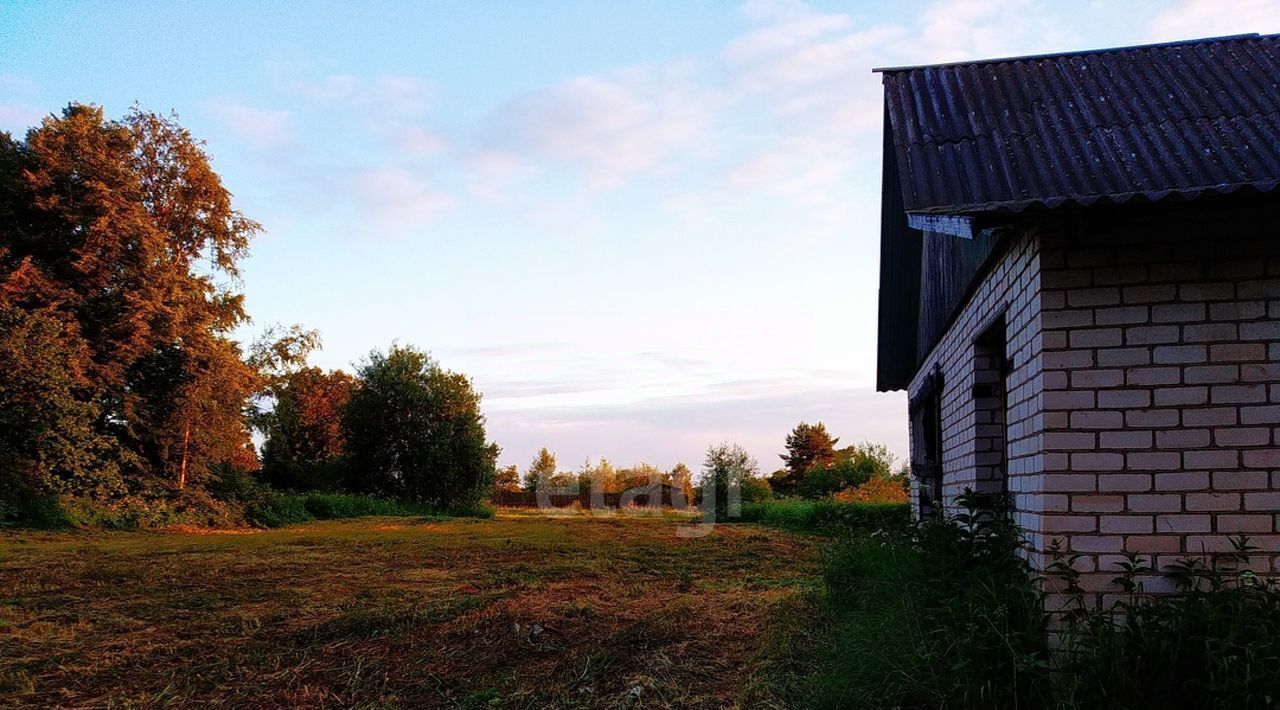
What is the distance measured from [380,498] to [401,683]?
81.1 feet

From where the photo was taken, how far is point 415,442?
2842 cm

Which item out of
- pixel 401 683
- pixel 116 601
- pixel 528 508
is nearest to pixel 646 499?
→ pixel 528 508

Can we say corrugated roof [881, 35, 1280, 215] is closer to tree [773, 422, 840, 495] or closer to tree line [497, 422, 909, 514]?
tree line [497, 422, 909, 514]

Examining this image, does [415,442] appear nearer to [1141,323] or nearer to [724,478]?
[724,478]

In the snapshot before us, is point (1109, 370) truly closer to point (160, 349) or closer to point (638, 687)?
point (638, 687)

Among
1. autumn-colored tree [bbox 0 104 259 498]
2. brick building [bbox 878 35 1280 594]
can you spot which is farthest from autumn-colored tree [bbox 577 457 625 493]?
brick building [bbox 878 35 1280 594]

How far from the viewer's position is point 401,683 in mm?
4535

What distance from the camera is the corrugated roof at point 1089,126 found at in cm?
337

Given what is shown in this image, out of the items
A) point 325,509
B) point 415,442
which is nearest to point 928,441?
point 325,509

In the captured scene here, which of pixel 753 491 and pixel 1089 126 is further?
pixel 753 491

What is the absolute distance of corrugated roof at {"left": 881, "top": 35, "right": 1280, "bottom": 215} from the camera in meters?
3.37

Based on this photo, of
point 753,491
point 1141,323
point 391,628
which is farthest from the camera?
point 753,491

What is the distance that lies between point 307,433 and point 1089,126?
124 ft

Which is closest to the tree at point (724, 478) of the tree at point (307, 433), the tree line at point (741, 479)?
the tree line at point (741, 479)
